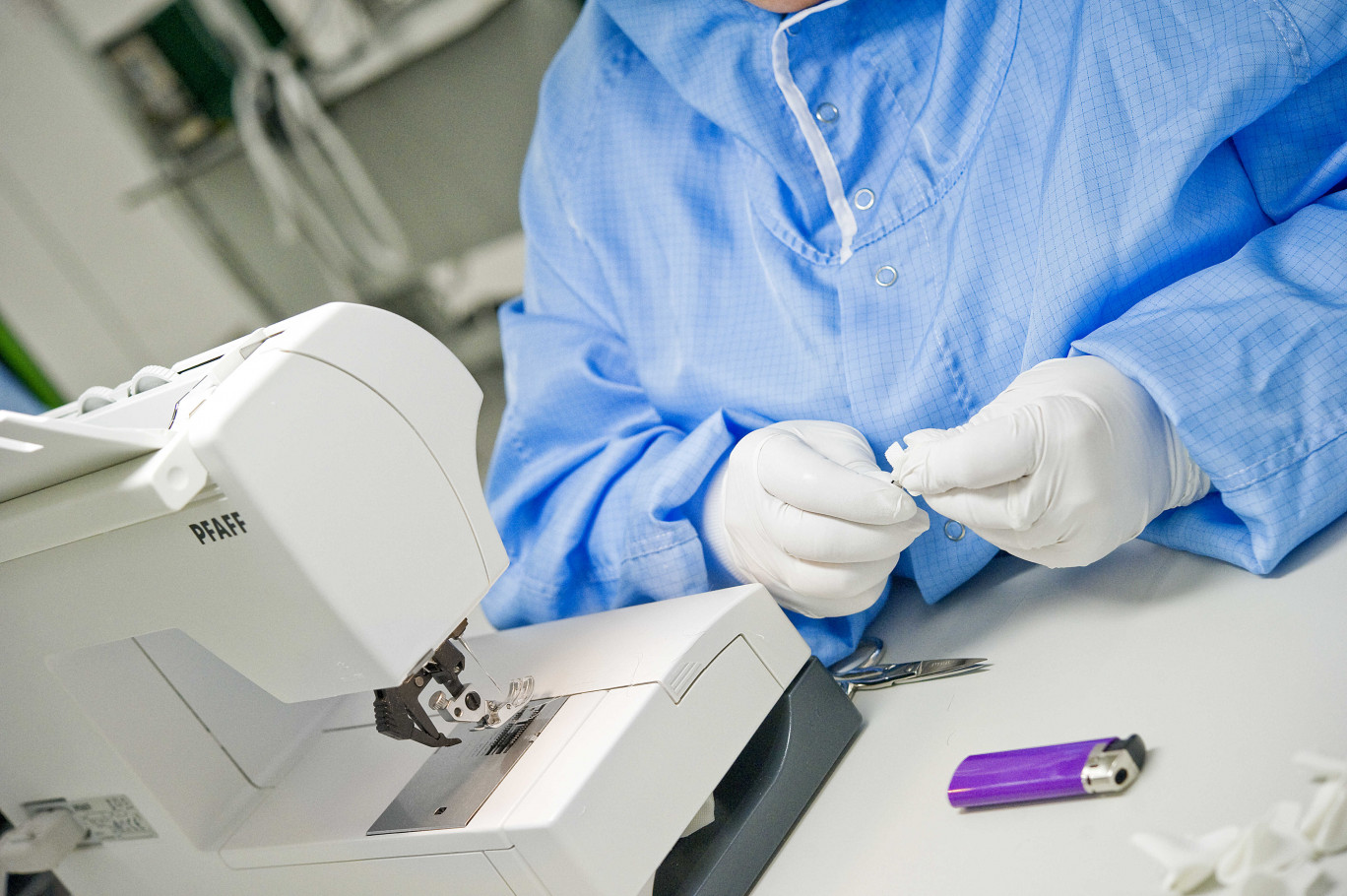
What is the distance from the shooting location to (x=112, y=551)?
650mm

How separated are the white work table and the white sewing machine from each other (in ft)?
0.22

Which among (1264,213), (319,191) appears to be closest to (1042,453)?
(1264,213)

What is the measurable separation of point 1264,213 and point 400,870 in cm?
84

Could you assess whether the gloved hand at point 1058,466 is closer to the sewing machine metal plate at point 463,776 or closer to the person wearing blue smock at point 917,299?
the person wearing blue smock at point 917,299

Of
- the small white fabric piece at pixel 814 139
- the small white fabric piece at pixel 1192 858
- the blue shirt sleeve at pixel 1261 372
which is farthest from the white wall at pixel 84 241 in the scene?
the small white fabric piece at pixel 1192 858

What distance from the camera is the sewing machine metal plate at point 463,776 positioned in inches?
27.0

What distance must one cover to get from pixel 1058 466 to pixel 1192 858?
274 mm

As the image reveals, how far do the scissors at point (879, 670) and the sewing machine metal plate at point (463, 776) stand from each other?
255 mm

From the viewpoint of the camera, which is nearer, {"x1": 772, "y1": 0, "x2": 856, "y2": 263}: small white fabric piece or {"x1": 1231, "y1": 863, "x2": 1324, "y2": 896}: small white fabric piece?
{"x1": 1231, "y1": 863, "x2": 1324, "y2": 896}: small white fabric piece

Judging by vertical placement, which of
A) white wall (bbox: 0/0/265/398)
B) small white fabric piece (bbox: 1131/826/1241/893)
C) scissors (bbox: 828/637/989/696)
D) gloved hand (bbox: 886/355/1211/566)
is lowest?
scissors (bbox: 828/637/989/696)

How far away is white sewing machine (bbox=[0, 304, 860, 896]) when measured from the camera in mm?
604

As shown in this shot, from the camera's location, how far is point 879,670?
83cm

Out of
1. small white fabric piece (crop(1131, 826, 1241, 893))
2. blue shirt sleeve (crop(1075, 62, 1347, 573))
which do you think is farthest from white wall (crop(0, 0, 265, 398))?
small white fabric piece (crop(1131, 826, 1241, 893))

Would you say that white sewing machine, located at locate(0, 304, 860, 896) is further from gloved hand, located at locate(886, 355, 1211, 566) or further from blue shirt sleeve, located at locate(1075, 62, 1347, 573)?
blue shirt sleeve, located at locate(1075, 62, 1347, 573)
